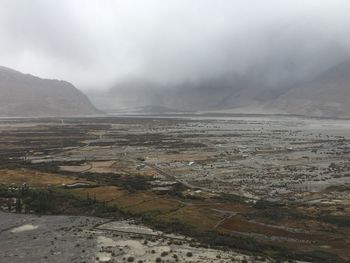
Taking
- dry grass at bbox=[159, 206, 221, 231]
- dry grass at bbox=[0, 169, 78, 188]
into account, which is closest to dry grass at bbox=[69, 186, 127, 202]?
dry grass at bbox=[0, 169, 78, 188]

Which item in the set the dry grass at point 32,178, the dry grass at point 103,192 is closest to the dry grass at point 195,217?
the dry grass at point 103,192

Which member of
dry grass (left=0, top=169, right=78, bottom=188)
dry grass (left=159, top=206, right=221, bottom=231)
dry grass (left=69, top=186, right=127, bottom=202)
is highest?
dry grass (left=159, top=206, right=221, bottom=231)

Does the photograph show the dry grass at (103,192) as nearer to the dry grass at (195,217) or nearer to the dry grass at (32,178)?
the dry grass at (32,178)

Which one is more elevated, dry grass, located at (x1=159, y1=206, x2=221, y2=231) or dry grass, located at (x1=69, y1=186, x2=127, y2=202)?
dry grass, located at (x1=159, y1=206, x2=221, y2=231)

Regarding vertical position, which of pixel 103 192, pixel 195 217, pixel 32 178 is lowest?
pixel 32 178

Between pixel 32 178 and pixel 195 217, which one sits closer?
pixel 195 217

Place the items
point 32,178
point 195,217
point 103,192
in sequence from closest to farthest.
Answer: point 195,217 < point 103,192 < point 32,178

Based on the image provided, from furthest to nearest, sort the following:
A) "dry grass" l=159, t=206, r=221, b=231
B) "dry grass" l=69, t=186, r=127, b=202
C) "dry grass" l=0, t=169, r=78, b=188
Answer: "dry grass" l=0, t=169, r=78, b=188
"dry grass" l=69, t=186, r=127, b=202
"dry grass" l=159, t=206, r=221, b=231

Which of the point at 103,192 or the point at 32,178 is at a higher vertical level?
the point at 103,192

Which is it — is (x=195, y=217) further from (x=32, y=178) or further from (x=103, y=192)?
(x=32, y=178)

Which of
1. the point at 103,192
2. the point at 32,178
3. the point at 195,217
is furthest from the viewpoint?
the point at 32,178

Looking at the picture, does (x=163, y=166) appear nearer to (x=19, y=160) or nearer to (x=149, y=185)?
(x=149, y=185)

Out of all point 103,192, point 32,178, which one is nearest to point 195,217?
point 103,192

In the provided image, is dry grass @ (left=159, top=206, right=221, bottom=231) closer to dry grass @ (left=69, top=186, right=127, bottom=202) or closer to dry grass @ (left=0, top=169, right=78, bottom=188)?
dry grass @ (left=69, top=186, right=127, bottom=202)
